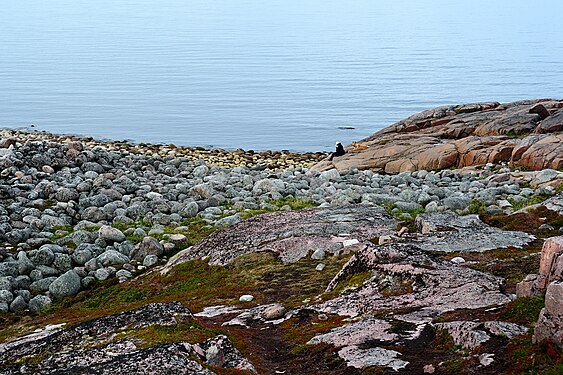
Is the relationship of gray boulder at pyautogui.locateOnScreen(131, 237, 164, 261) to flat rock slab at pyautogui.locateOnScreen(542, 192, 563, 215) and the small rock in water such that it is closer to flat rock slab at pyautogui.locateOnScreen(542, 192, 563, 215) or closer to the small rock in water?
the small rock in water

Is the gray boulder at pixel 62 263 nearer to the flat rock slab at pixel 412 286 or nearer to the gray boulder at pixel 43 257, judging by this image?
the gray boulder at pixel 43 257

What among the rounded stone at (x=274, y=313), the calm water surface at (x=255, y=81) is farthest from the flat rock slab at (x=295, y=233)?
the calm water surface at (x=255, y=81)

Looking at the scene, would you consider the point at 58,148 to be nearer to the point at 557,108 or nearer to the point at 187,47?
the point at 557,108

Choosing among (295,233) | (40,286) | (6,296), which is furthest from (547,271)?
(40,286)

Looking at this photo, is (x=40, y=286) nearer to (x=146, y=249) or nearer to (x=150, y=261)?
(x=150, y=261)

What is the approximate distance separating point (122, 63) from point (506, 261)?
311 ft

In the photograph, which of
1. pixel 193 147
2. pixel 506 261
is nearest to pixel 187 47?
pixel 193 147

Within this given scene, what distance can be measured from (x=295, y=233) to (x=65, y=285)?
5129 millimetres

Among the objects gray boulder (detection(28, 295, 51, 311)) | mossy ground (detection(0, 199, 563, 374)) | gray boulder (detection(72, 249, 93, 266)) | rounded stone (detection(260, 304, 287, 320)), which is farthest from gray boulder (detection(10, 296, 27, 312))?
rounded stone (detection(260, 304, 287, 320))

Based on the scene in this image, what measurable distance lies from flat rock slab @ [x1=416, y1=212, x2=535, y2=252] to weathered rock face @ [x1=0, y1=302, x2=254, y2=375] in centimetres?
531

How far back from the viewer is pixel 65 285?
16.0 meters

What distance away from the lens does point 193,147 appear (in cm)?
5072

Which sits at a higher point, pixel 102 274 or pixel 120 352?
pixel 120 352

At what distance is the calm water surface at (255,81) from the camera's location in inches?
2377
